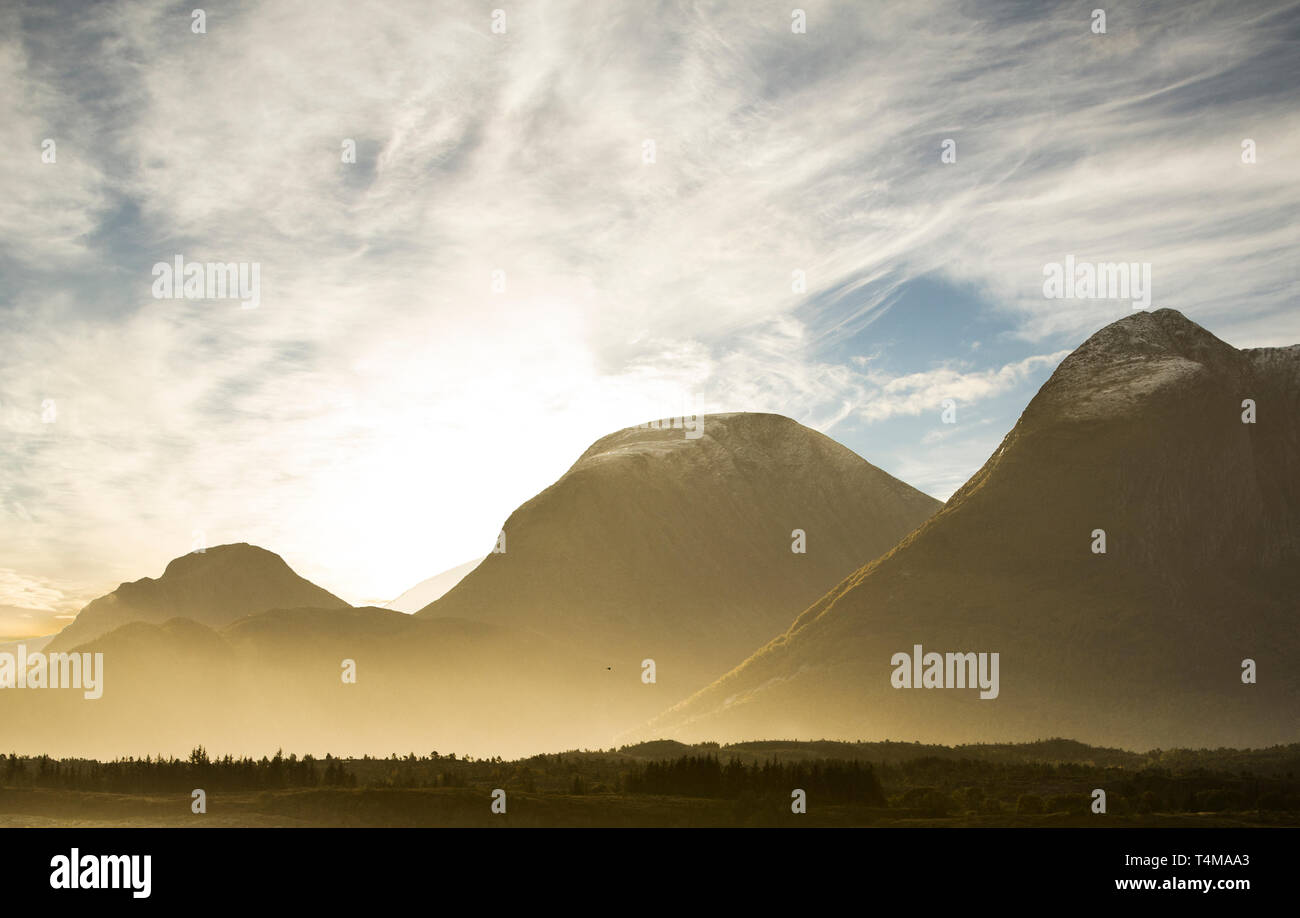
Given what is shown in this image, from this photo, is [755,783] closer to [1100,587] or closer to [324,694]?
[1100,587]

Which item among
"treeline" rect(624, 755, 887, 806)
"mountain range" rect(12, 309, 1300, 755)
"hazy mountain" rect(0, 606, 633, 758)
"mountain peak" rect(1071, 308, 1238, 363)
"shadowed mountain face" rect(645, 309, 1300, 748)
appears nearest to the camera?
"treeline" rect(624, 755, 887, 806)

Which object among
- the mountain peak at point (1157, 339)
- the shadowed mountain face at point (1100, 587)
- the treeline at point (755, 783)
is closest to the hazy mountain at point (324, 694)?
the shadowed mountain face at point (1100, 587)

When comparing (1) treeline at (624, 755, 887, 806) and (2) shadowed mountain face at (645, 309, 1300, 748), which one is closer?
(1) treeline at (624, 755, 887, 806)

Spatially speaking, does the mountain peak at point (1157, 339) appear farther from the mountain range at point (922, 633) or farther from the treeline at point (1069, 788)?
the treeline at point (1069, 788)

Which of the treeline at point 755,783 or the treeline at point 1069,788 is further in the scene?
the treeline at point 755,783

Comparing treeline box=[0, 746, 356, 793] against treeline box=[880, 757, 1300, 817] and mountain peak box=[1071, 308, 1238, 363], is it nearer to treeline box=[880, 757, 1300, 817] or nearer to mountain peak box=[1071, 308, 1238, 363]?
treeline box=[880, 757, 1300, 817]

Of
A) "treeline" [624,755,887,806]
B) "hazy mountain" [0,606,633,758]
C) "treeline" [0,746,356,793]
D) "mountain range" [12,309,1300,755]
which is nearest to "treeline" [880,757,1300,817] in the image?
"treeline" [624,755,887,806]
